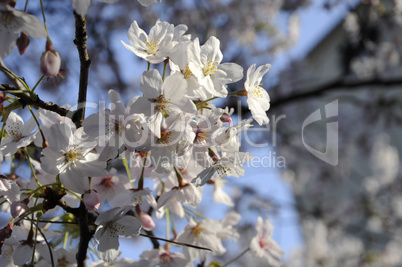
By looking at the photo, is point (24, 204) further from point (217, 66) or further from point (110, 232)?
point (217, 66)

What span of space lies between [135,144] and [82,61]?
233 millimetres

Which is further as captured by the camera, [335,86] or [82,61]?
[335,86]

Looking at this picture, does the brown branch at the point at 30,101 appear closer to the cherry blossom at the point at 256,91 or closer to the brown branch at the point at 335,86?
the cherry blossom at the point at 256,91


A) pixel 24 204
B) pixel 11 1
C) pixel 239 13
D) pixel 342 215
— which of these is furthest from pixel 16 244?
pixel 342 215

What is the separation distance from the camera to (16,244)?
1038 mm

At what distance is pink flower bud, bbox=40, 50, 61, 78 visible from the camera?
902 millimetres

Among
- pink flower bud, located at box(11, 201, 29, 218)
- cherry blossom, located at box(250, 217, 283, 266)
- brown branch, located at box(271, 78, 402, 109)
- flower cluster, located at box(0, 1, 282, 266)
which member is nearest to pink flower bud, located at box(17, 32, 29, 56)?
flower cluster, located at box(0, 1, 282, 266)

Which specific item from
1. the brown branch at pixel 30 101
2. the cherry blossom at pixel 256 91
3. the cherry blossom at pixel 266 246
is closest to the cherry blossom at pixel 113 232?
the brown branch at pixel 30 101

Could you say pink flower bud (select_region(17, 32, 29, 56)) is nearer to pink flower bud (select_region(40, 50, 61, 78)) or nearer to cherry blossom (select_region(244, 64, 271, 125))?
pink flower bud (select_region(40, 50, 61, 78))

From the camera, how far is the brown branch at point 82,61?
0.87 meters

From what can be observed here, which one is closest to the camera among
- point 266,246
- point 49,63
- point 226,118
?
point 49,63

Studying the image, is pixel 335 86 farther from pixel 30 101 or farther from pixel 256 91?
pixel 30 101

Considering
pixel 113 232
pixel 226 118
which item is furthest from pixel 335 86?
pixel 113 232

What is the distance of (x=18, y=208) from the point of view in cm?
93
